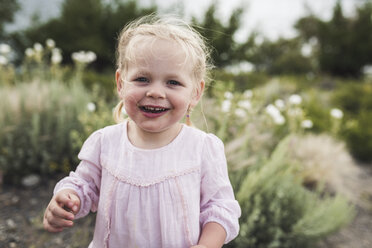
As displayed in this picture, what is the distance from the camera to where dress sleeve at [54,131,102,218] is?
144cm

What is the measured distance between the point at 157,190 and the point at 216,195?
0.26m

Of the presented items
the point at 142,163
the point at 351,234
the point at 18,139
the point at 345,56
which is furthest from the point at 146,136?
the point at 345,56

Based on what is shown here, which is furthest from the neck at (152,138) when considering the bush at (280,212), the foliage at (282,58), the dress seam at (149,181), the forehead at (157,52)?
the foliage at (282,58)

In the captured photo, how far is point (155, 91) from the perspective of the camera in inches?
49.6

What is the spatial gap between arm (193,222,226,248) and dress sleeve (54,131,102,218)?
1.70 ft

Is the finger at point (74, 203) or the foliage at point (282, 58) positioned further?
the foliage at point (282, 58)

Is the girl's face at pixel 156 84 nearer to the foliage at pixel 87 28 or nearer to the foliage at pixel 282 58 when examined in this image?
the foliage at pixel 87 28

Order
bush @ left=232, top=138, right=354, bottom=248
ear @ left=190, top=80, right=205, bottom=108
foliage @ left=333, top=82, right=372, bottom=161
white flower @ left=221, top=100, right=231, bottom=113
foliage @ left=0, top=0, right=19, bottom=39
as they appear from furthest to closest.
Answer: foliage @ left=0, top=0, right=19, bottom=39
foliage @ left=333, top=82, right=372, bottom=161
white flower @ left=221, top=100, right=231, bottom=113
bush @ left=232, top=138, right=354, bottom=248
ear @ left=190, top=80, right=205, bottom=108

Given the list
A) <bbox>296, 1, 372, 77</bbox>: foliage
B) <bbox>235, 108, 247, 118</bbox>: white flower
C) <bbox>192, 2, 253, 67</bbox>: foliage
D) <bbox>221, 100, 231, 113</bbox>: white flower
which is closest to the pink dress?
<bbox>221, 100, 231, 113</bbox>: white flower

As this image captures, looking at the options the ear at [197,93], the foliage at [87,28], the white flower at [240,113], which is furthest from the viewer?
the foliage at [87,28]

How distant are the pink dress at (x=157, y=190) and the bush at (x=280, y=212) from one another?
39.7 inches

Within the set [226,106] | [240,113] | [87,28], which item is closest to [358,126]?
[240,113]

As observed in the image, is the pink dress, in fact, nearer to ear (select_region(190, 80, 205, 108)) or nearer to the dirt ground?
ear (select_region(190, 80, 205, 108))

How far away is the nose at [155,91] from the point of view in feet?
4.14
